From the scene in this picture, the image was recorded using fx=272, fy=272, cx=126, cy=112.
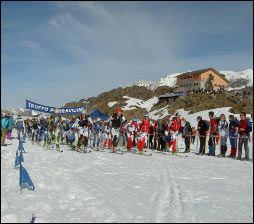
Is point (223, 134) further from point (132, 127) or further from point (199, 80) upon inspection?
point (199, 80)

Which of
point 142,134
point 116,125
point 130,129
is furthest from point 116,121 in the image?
point 142,134

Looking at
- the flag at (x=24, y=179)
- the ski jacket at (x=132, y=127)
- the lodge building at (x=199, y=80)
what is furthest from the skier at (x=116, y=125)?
the lodge building at (x=199, y=80)

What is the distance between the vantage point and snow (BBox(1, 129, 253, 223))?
4.43m

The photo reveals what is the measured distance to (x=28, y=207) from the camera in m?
4.73

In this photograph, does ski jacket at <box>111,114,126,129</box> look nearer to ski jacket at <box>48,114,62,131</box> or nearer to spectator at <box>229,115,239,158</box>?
ski jacket at <box>48,114,62,131</box>

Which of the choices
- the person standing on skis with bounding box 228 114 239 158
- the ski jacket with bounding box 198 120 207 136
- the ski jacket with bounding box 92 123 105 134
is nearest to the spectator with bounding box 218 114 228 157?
the person standing on skis with bounding box 228 114 239 158

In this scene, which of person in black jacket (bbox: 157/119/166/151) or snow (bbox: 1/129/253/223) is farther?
person in black jacket (bbox: 157/119/166/151)

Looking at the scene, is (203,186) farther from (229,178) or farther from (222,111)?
(222,111)

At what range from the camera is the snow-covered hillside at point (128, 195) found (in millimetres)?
4414

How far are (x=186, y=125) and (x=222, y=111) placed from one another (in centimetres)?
2296

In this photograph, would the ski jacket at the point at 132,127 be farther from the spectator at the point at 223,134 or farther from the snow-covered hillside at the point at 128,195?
the snow-covered hillside at the point at 128,195

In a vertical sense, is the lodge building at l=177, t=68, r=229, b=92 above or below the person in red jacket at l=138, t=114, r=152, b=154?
above

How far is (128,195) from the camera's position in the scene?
5.59 metres

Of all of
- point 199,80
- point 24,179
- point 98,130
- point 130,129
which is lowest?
point 24,179
